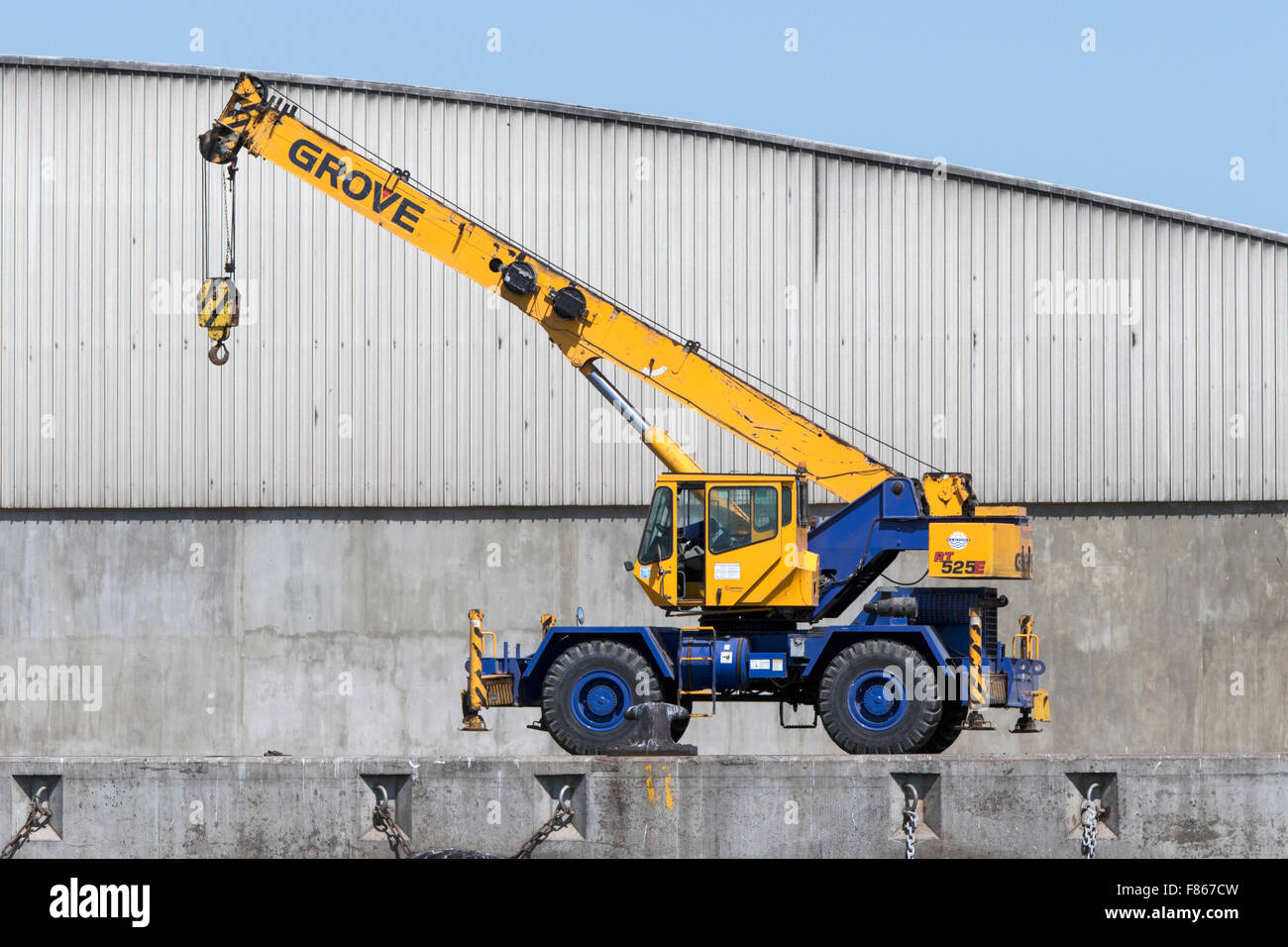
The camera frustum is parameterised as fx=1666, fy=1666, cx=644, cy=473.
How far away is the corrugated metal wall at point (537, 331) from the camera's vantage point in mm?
24234

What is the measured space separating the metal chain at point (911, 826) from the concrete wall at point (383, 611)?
8.50m

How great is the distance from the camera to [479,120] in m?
24.9

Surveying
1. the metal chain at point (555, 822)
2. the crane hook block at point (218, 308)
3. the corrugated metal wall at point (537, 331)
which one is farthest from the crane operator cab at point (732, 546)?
the corrugated metal wall at point (537, 331)

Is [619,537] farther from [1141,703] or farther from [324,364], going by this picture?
[1141,703]

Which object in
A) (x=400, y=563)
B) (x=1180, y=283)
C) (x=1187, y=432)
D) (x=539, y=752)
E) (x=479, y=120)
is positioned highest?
(x=479, y=120)

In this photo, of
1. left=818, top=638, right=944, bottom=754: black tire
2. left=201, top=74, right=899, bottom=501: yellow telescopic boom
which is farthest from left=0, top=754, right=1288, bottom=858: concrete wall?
left=201, top=74, right=899, bottom=501: yellow telescopic boom

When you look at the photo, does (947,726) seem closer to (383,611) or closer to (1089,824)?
(1089,824)

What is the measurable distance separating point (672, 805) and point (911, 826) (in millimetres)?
2200

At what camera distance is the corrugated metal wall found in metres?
24.2

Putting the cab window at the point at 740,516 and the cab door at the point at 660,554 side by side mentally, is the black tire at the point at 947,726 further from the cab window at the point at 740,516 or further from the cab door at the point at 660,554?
the cab door at the point at 660,554

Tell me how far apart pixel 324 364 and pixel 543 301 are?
21.4 ft
